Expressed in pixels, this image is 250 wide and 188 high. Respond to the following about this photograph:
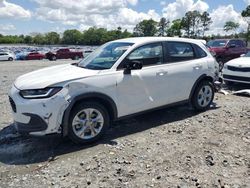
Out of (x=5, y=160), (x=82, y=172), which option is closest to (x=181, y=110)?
(x=82, y=172)

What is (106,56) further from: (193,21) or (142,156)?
(193,21)

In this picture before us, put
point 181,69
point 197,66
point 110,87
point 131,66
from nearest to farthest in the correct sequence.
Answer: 1. point 110,87
2. point 131,66
3. point 181,69
4. point 197,66

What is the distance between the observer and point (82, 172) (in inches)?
156

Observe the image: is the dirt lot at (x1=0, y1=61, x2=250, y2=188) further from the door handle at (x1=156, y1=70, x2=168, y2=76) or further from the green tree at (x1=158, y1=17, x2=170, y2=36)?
the green tree at (x1=158, y1=17, x2=170, y2=36)

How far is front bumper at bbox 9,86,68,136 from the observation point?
436cm

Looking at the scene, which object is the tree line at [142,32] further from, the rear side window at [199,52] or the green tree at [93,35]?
the rear side window at [199,52]

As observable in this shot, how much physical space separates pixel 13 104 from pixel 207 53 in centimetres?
433

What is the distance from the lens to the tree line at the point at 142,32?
78.0m

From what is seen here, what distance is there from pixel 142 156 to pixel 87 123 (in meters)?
1.06

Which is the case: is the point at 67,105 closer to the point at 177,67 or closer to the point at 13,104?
the point at 13,104

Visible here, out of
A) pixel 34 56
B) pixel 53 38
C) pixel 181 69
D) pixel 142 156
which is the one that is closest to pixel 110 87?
pixel 142 156

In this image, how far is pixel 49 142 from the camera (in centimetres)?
500

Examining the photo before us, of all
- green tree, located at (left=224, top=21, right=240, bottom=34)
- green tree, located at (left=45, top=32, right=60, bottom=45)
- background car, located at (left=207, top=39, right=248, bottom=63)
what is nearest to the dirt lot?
background car, located at (left=207, top=39, right=248, bottom=63)

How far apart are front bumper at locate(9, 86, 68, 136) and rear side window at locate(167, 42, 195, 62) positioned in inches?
100
